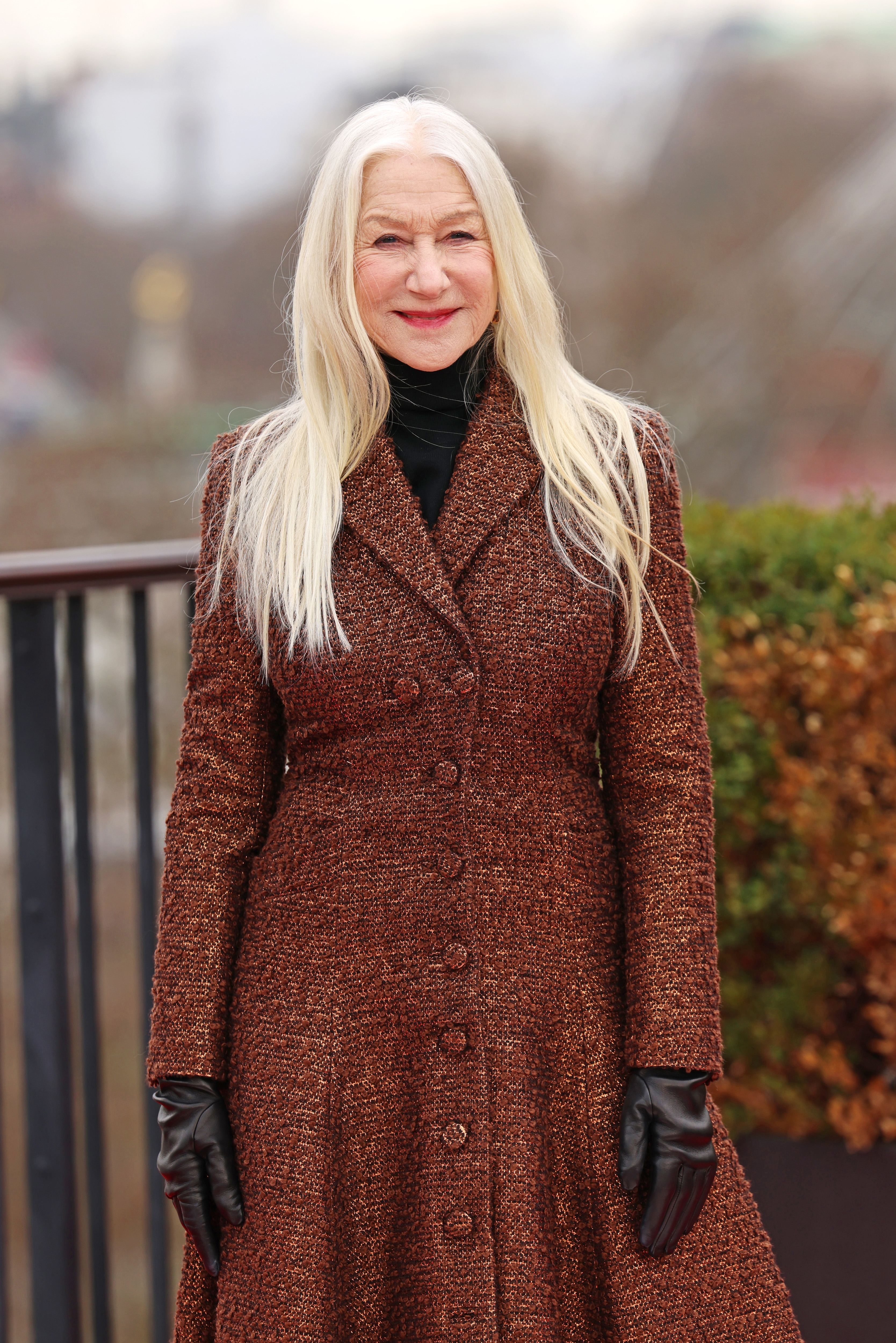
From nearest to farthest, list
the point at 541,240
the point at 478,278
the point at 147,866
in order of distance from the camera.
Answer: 1. the point at 478,278
2. the point at 147,866
3. the point at 541,240

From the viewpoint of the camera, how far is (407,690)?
1.44 metres

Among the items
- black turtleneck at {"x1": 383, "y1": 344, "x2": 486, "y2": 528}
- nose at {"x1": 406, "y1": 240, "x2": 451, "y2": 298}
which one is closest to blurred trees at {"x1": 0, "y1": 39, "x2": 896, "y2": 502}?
black turtleneck at {"x1": 383, "y1": 344, "x2": 486, "y2": 528}

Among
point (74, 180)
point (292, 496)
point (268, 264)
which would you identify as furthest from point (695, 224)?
point (292, 496)

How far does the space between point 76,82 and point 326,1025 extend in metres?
13.8

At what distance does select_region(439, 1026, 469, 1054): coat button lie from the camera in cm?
141

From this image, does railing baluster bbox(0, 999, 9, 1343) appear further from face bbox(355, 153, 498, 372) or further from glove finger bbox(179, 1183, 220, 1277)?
face bbox(355, 153, 498, 372)

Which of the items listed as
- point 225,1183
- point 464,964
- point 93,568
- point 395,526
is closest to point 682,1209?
point 464,964

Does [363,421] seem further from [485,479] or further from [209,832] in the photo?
[209,832]

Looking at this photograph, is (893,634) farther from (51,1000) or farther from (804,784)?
(51,1000)

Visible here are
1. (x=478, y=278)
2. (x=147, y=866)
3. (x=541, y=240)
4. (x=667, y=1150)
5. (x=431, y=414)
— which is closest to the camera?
(x=667, y=1150)

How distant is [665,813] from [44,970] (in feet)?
4.29

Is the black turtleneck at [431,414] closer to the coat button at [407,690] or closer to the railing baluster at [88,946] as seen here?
the coat button at [407,690]

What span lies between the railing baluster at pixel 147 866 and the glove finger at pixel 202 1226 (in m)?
0.87

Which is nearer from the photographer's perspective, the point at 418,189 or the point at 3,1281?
the point at 418,189
